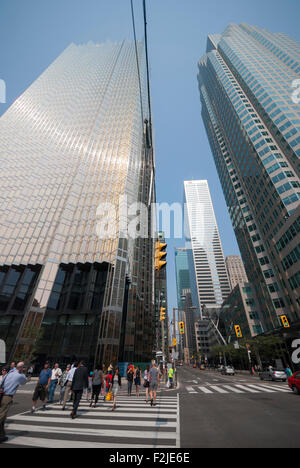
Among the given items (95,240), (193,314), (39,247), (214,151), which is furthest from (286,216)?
(193,314)

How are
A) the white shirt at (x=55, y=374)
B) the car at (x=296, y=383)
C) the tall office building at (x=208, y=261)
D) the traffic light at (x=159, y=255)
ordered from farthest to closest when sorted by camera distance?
the tall office building at (x=208, y=261)
the car at (x=296, y=383)
the white shirt at (x=55, y=374)
the traffic light at (x=159, y=255)

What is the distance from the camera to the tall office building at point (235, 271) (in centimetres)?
13988

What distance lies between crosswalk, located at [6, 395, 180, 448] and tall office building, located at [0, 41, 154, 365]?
797 inches

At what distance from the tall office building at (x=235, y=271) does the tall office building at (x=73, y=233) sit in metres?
103

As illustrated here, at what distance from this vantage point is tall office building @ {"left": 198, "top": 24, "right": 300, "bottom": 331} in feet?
152

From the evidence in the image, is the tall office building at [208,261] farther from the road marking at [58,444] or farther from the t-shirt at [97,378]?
the road marking at [58,444]

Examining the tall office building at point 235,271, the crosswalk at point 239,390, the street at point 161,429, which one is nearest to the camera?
the street at point 161,429

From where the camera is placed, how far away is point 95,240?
35500 millimetres

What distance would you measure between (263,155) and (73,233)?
170 feet

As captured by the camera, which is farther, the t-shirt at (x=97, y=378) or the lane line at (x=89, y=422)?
the t-shirt at (x=97, y=378)

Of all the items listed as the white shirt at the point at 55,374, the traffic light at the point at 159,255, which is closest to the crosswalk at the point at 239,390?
the white shirt at the point at 55,374

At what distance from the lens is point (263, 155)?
55500 mm

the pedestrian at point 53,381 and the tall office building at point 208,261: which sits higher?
the tall office building at point 208,261

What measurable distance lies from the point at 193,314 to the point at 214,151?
14762 centimetres
